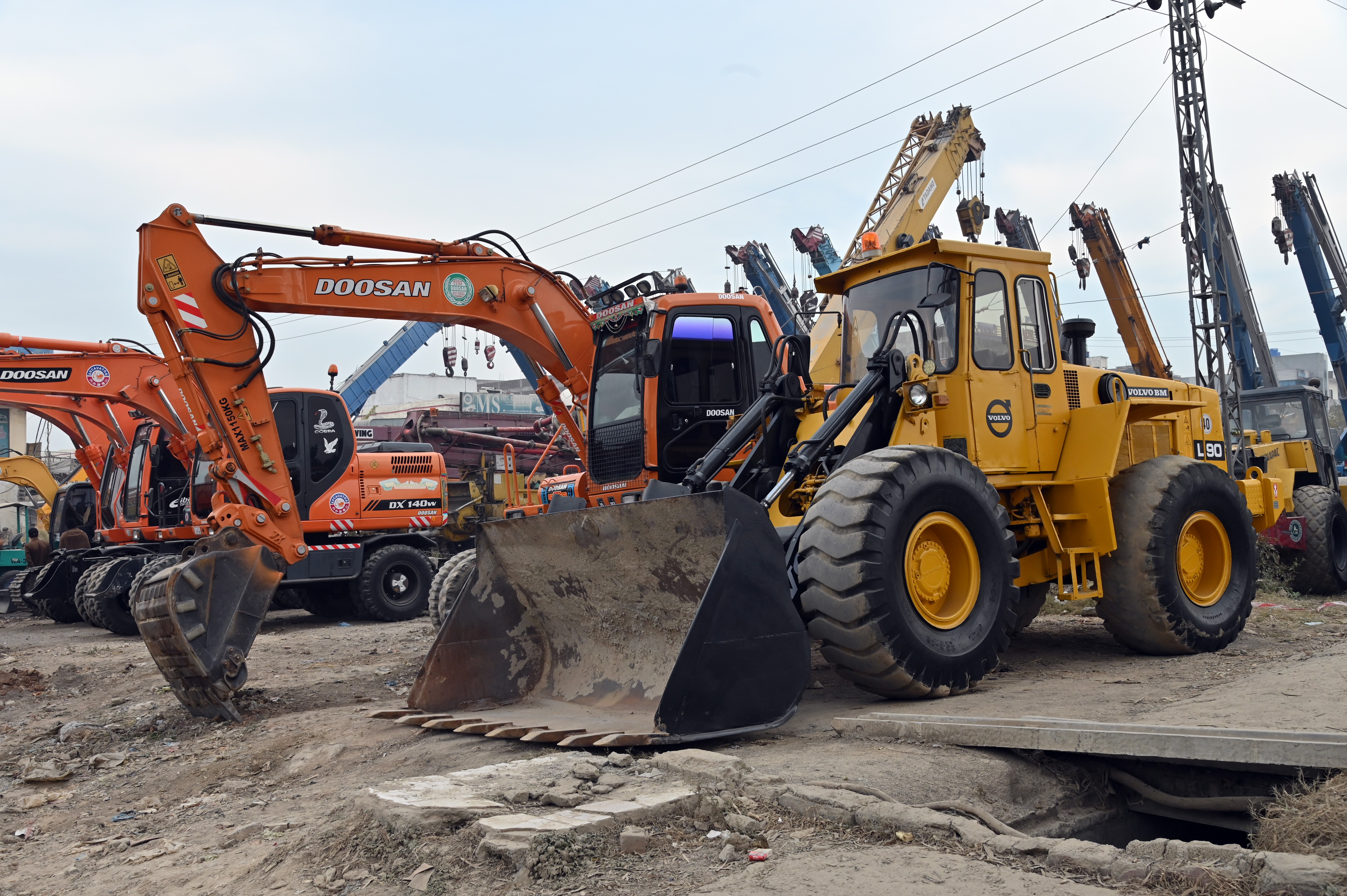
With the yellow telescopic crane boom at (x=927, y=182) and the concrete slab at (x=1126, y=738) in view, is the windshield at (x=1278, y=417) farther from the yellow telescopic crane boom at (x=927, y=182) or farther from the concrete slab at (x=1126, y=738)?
the concrete slab at (x=1126, y=738)

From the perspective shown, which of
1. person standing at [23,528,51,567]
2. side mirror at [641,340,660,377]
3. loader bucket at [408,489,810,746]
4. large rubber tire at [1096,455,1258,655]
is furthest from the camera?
person standing at [23,528,51,567]

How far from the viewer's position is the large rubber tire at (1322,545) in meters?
12.5

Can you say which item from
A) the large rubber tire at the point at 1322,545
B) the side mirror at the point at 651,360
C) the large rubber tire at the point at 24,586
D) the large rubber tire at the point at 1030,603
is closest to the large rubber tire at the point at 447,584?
the side mirror at the point at 651,360

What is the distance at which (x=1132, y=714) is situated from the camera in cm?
529

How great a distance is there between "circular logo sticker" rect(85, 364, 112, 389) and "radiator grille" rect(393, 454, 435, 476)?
13.0ft

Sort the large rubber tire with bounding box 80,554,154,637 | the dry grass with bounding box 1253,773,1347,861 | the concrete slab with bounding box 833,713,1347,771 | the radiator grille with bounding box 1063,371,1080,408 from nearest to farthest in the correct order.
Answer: the dry grass with bounding box 1253,773,1347,861, the concrete slab with bounding box 833,713,1347,771, the radiator grille with bounding box 1063,371,1080,408, the large rubber tire with bounding box 80,554,154,637

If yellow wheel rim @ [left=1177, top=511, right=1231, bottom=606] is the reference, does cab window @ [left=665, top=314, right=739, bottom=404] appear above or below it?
above

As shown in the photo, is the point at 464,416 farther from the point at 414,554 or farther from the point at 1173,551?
the point at 1173,551

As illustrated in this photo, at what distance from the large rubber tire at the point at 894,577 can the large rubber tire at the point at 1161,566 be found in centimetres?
148

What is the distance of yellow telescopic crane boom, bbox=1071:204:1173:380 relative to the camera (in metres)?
18.6

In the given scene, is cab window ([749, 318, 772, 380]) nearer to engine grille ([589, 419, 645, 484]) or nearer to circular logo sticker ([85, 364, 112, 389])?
engine grille ([589, 419, 645, 484])

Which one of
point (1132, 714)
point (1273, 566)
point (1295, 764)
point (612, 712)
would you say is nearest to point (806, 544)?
point (612, 712)

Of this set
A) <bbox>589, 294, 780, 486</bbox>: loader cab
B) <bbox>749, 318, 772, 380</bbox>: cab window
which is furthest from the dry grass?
<bbox>749, 318, 772, 380</bbox>: cab window

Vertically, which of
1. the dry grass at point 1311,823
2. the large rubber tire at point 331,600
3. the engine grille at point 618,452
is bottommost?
the large rubber tire at point 331,600
